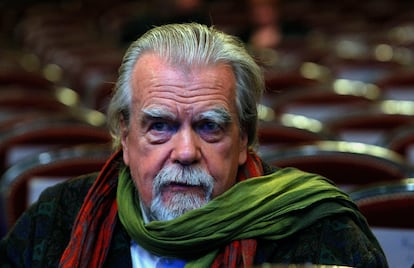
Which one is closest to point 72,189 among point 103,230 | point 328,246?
point 103,230

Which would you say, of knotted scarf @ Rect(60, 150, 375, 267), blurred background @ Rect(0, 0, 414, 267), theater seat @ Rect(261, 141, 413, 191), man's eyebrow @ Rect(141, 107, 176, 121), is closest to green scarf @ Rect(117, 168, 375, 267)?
knotted scarf @ Rect(60, 150, 375, 267)

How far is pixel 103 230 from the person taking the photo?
229cm

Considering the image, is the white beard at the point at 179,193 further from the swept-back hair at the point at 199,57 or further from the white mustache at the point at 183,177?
the swept-back hair at the point at 199,57

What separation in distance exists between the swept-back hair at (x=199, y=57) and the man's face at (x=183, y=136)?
0.07ft

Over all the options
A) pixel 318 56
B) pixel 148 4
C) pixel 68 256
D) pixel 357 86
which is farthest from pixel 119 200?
pixel 148 4

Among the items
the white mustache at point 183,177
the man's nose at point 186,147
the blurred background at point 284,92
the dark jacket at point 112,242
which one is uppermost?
the man's nose at point 186,147

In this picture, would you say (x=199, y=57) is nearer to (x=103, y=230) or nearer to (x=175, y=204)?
(x=175, y=204)

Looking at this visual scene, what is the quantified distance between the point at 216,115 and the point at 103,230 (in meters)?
0.38

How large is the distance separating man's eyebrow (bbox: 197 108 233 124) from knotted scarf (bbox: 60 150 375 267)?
0.47 feet

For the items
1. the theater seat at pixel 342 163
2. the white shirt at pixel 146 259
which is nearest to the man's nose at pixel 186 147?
the white shirt at pixel 146 259

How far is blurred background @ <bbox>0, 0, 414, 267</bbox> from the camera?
10.1 ft

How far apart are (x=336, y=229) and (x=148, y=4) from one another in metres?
10.6

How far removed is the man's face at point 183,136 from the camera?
2.16m

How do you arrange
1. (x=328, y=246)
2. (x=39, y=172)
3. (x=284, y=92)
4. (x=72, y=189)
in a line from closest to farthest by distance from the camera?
1. (x=328, y=246)
2. (x=72, y=189)
3. (x=39, y=172)
4. (x=284, y=92)
